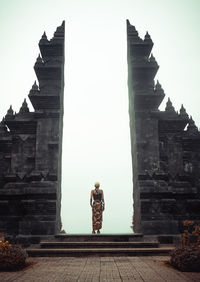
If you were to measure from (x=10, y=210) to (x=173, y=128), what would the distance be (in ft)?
28.8

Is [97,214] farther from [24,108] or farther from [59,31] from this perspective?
[59,31]

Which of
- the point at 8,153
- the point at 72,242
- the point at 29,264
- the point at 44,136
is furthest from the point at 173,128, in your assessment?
the point at 29,264

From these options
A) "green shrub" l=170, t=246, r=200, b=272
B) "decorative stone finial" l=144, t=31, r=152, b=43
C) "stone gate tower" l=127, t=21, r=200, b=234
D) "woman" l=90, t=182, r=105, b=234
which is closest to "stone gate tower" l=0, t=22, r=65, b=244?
"woman" l=90, t=182, r=105, b=234

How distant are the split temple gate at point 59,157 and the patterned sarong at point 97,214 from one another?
2.57 m

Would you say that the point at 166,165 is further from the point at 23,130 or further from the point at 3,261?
the point at 3,261

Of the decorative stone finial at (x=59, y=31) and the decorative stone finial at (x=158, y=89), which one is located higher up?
the decorative stone finial at (x=59, y=31)

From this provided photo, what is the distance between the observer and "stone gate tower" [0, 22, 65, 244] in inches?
475

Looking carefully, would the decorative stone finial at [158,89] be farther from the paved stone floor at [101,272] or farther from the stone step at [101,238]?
the paved stone floor at [101,272]

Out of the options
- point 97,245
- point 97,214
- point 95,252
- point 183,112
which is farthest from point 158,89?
point 95,252

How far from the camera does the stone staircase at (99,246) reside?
976 centimetres

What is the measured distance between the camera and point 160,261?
27.6 ft

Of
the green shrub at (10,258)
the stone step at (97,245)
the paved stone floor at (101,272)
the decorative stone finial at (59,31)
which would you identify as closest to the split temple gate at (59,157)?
the decorative stone finial at (59,31)

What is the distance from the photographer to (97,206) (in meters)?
15.5

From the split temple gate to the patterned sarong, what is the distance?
101 inches
